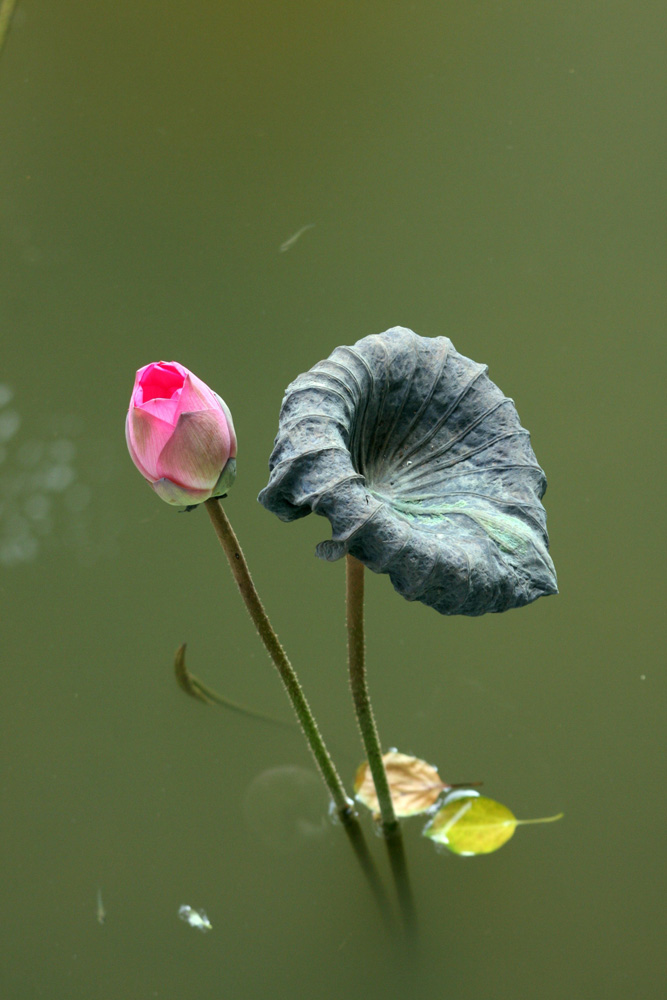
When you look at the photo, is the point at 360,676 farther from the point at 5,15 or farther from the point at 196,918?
the point at 5,15

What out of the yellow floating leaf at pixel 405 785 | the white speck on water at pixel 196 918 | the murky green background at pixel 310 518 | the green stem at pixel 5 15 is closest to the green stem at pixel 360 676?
the yellow floating leaf at pixel 405 785

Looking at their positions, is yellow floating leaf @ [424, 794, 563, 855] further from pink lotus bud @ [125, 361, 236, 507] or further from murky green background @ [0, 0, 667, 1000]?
pink lotus bud @ [125, 361, 236, 507]

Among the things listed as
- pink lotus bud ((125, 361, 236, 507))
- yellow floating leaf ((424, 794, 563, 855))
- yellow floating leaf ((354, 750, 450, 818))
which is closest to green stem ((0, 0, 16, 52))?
pink lotus bud ((125, 361, 236, 507))

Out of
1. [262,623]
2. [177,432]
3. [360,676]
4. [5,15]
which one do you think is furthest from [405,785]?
[5,15]

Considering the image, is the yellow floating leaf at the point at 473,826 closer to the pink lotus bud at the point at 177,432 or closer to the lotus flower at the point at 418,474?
the lotus flower at the point at 418,474

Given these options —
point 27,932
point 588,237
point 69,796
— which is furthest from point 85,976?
point 588,237

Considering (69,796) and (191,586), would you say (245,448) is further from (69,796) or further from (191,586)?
(69,796)
